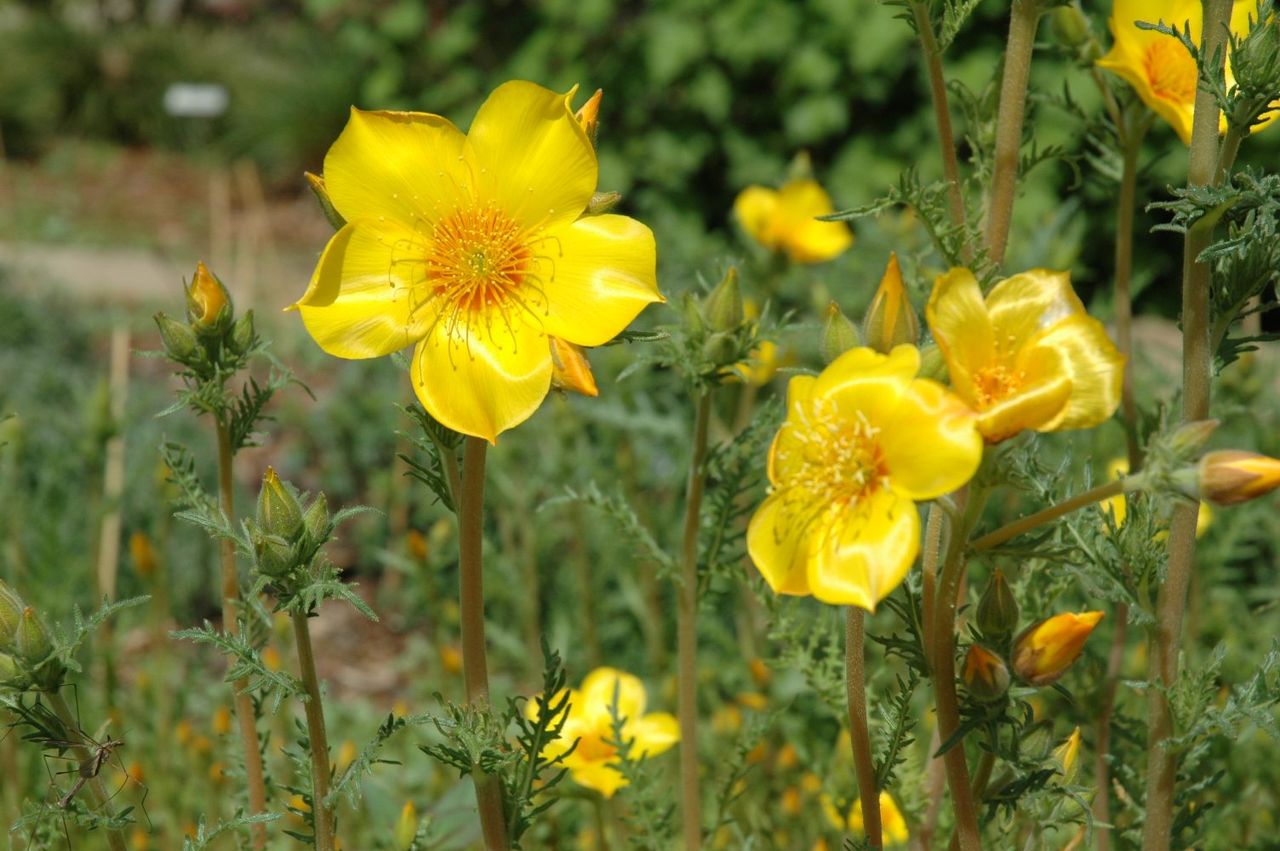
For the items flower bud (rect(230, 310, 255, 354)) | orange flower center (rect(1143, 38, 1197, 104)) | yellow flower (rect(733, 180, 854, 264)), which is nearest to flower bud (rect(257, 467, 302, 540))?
flower bud (rect(230, 310, 255, 354))

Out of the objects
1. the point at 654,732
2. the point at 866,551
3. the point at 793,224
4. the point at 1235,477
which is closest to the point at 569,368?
the point at 866,551

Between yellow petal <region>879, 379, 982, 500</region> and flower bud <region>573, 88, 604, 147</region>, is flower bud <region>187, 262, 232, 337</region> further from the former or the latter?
yellow petal <region>879, 379, 982, 500</region>

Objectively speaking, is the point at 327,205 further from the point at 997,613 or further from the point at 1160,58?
the point at 1160,58

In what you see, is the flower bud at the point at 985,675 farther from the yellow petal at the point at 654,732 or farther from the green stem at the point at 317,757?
the yellow petal at the point at 654,732

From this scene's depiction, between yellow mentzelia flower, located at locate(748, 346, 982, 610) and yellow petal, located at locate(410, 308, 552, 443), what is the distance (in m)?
0.22

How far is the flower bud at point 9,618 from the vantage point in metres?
1.14

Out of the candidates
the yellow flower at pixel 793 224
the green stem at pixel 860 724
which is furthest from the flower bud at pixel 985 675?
the yellow flower at pixel 793 224

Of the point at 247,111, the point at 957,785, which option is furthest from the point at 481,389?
the point at 247,111

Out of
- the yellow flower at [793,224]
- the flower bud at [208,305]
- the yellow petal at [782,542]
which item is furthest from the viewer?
the yellow flower at [793,224]

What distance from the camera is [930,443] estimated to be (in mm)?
918

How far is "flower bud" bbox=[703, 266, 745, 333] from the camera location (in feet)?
4.72

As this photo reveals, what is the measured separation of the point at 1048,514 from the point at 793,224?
2070mm

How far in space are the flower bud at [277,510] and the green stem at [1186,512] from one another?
0.77m

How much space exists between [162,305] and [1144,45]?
5.44 m
